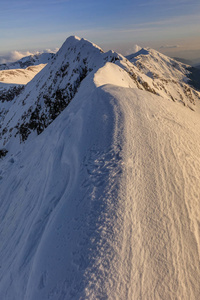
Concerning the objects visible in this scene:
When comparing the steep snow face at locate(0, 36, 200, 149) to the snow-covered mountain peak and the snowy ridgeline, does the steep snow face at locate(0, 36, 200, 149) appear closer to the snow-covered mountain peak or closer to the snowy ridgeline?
the snow-covered mountain peak

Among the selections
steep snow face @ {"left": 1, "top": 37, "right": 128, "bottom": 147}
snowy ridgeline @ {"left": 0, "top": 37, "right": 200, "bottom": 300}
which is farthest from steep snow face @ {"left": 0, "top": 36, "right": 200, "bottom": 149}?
snowy ridgeline @ {"left": 0, "top": 37, "right": 200, "bottom": 300}

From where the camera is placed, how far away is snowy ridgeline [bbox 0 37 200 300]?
4.22 m

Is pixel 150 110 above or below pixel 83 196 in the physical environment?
above

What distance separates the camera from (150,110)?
32.9 feet

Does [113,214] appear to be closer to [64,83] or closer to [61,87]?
[61,87]

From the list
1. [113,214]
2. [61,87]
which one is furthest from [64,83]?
[113,214]

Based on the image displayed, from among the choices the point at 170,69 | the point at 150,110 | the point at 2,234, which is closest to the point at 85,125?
the point at 150,110

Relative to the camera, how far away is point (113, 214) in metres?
5.15

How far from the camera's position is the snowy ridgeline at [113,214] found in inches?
166

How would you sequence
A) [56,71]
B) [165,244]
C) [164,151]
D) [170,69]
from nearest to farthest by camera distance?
[165,244], [164,151], [56,71], [170,69]

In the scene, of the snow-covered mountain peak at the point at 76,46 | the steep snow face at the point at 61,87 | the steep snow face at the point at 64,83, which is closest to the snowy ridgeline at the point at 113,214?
the steep snow face at the point at 64,83

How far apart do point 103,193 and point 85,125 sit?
4.86m

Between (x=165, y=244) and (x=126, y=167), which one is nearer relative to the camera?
(x=165, y=244)

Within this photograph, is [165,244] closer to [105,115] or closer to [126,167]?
[126,167]
